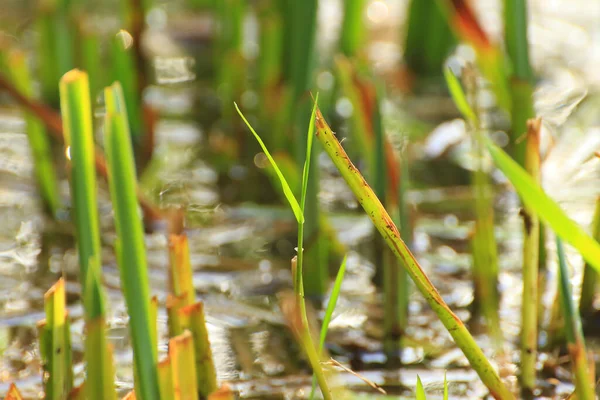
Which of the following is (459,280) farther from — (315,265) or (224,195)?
(224,195)

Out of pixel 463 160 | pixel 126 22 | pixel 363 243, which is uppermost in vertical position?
pixel 126 22

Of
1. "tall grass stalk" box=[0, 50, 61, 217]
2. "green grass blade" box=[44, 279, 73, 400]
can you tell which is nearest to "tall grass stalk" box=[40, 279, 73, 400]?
"green grass blade" box=[44, 279, 73, 400]

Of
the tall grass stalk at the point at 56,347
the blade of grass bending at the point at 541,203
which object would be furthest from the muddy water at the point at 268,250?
the blade of grass bending at the point at 541,203

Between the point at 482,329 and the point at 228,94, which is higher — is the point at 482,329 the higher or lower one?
the lower one

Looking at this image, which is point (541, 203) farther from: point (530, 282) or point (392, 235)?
point (530, 282)

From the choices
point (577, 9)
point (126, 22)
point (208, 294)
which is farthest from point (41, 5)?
point (577, 9)

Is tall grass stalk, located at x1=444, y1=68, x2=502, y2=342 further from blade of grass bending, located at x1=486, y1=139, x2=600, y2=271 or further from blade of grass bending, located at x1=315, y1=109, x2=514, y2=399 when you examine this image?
blade of grass bending, located at x1=486, y1=139, x2=600, y2=271

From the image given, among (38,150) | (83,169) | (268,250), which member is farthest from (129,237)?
(38,150)
